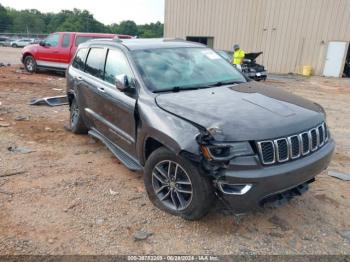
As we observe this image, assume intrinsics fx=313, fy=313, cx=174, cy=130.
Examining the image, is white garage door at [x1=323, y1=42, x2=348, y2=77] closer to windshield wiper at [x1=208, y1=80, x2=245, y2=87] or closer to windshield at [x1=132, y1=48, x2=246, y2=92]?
windshield at [x1=132, y1=48, x2=246, y2=92]

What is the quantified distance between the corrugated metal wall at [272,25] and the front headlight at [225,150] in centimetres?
2010

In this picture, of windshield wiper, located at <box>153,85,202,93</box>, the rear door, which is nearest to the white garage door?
the rear door

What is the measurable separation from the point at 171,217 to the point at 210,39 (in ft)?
73.3

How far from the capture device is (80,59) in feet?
18.1

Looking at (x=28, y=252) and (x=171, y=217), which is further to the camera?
(x=171, y=217)

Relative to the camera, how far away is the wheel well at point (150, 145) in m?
3.42

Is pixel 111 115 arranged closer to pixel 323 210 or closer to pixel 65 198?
pixel 65 198

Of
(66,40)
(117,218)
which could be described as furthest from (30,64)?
(117,218)

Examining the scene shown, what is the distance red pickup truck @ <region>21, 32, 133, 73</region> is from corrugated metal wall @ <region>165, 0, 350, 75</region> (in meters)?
13.0

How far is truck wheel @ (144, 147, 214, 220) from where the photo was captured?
2.92 m

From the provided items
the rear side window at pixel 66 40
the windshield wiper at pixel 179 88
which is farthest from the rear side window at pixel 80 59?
the rear side window at pixel 66 40

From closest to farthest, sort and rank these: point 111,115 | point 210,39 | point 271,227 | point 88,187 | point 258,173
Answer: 1. point 258,173
2. point 271,227
3. point 88,187
4. point 111,115
5. point 210,39

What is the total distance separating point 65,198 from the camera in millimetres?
3730

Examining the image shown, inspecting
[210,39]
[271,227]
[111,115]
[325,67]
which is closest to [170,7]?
[210,39]
